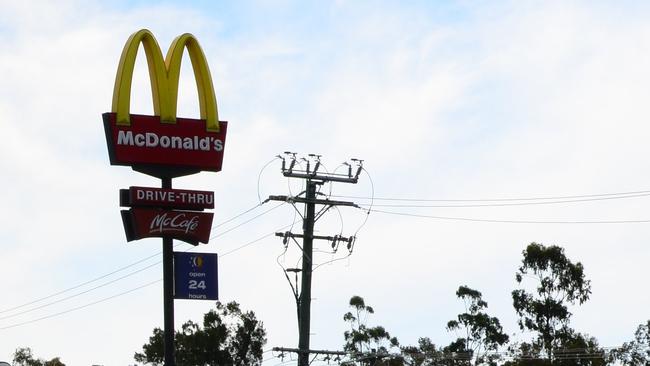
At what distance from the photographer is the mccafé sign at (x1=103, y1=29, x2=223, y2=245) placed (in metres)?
38.8

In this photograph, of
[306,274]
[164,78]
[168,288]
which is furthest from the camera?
[306,274]

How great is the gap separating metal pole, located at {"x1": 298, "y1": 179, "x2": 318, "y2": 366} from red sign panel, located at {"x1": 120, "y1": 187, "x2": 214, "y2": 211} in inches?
534

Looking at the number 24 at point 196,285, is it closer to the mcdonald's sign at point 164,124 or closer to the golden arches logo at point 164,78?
the mcdonald's sign at point 164,124

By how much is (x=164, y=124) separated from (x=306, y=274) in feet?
52.8

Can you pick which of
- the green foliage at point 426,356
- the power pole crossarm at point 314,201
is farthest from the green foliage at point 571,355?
the power pole crossarm at point 314,201

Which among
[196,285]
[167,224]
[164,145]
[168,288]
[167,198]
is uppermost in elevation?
[164,145]

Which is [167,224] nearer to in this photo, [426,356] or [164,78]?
[164,78]

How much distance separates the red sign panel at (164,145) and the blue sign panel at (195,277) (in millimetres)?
2452

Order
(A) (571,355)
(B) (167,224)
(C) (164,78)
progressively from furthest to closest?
(A) (571,355), (B) (167,224), (C) (164,78)

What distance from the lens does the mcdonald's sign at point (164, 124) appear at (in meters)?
38.7

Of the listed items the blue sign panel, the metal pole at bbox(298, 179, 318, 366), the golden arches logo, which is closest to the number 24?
the blue sign panel

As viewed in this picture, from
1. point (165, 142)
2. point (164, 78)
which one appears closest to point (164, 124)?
point (165, 142)

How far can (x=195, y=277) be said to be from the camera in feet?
133

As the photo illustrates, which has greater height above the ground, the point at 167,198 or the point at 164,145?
the point at 164,145
